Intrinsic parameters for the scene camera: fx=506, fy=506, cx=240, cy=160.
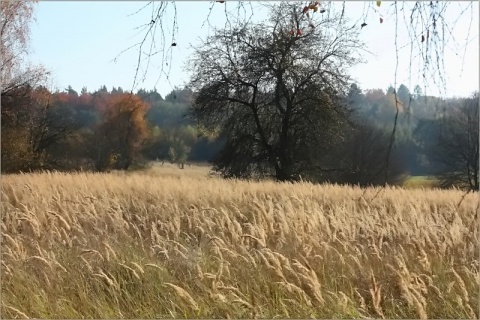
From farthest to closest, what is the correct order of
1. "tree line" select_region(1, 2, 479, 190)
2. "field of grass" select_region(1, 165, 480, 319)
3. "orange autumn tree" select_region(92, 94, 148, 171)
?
"orange autumn tree" select_region(92, 94, 148, 171) → "tree line" select_region(1, 2, 479, 190) → "field of grass" select_region(1, 165, 480, 319)

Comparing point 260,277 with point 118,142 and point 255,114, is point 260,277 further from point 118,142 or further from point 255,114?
point 118,142

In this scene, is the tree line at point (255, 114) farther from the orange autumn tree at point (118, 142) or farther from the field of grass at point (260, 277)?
the field of grass at point (260, 277)

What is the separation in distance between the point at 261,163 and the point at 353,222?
51.5 ft

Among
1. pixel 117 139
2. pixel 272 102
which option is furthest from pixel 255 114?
pixel 117 139

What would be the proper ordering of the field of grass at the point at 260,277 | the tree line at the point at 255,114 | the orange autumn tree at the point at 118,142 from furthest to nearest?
the orange autumn tree at the point at 118,142
the tree line at the point at 255,114
the field of grass at the point at 260,277

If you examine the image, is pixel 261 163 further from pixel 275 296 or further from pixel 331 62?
pixel 275 296

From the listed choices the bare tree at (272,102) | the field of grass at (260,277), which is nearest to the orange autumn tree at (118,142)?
A: the bare tree at (272,102)

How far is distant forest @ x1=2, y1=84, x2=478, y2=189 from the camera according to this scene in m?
20.8

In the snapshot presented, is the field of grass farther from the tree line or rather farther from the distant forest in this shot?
the distant forest

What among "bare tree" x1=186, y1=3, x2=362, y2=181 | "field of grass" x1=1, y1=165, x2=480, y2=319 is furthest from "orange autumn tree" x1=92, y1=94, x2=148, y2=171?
"field of grass" x1=1, y1=165, x2=480, y2=319

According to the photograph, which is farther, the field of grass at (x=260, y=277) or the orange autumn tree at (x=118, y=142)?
the orange autumn tree at (x=118, y=142)

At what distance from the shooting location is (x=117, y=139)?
1080 inches

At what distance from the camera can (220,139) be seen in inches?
859

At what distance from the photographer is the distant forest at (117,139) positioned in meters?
20.8
